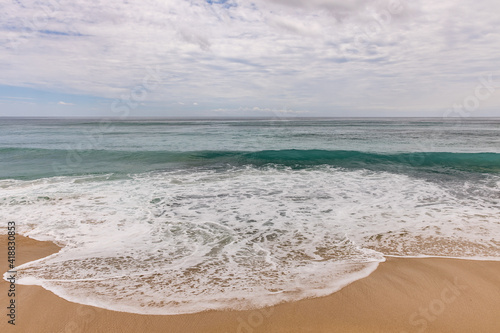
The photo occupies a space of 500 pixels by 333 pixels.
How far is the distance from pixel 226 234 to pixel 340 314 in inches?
131

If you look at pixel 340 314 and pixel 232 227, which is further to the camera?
pixel 232 227

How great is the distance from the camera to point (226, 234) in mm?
6770

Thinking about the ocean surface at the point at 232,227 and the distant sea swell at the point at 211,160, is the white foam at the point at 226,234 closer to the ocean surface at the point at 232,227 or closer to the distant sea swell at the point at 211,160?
the ocean surface at the point at 232,227

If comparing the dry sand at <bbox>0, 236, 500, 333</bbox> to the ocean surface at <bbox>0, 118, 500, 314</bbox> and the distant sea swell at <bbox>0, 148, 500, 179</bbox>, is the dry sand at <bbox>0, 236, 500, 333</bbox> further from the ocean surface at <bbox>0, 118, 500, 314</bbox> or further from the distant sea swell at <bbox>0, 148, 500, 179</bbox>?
the distant sea swell at <bbox>0, 148, 500, 179</bbox>

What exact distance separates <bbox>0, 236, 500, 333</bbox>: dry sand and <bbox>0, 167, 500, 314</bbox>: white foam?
183 mm

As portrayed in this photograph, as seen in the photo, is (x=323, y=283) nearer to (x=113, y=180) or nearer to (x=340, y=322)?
(x=340, y=322)

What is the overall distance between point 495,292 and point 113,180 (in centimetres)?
1267

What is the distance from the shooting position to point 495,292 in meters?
4.43

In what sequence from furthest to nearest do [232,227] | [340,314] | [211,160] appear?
[211,160] < [232,227] < [340,314]

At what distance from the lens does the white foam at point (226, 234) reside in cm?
454

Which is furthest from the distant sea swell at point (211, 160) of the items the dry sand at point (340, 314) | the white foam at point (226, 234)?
the dry sand at point (340, 314)

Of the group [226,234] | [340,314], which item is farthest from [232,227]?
[340,314]

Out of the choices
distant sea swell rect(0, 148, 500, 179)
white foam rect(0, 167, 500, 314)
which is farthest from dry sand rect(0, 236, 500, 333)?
distant sea swell rect(0, 148, 500, 179)

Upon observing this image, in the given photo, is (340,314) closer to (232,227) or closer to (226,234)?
(226,234)
